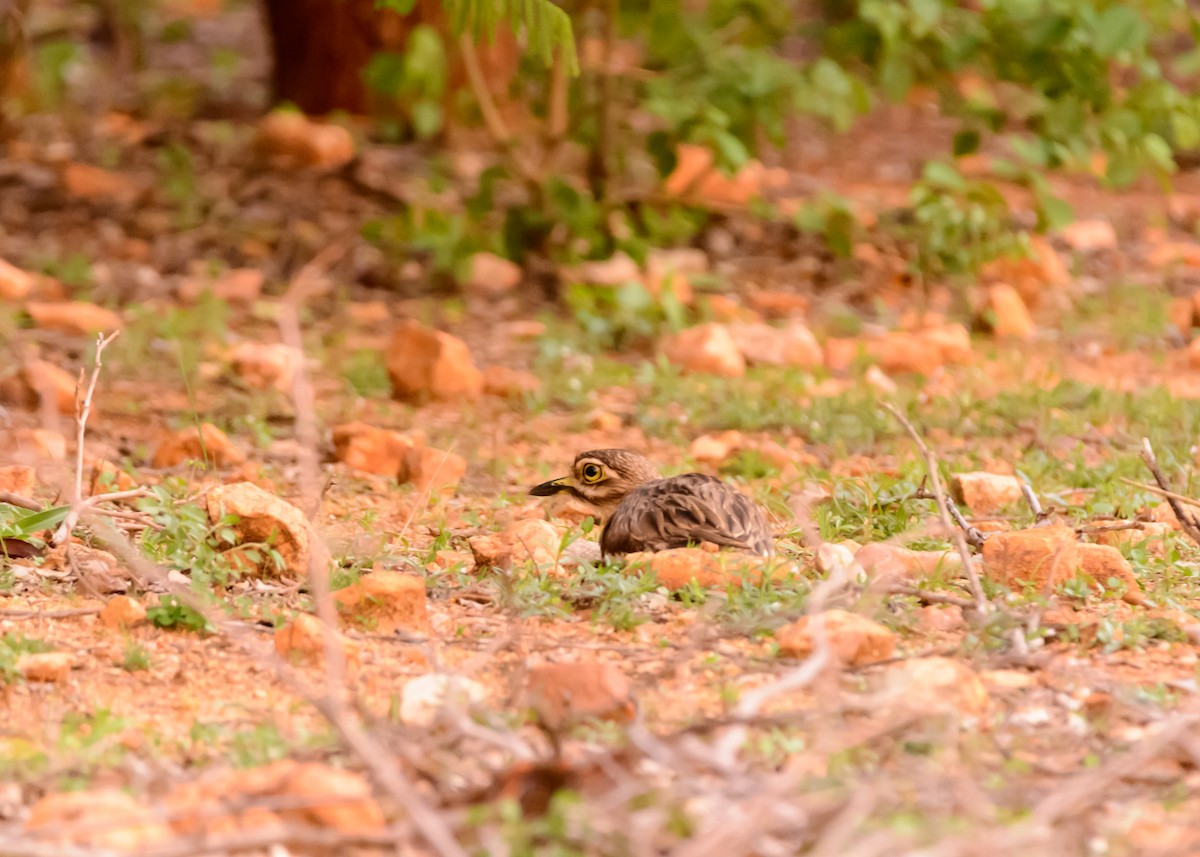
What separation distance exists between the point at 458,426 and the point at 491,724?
303 centimetres

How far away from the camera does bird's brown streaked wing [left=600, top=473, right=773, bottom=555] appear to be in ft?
12.4

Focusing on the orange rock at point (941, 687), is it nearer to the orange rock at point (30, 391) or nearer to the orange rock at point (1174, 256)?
the orange rock at point (30, 391)

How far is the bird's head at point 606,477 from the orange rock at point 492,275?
10.4ft

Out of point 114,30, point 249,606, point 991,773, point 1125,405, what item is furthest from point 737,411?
point 114,30

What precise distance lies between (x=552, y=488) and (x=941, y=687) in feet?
5.87

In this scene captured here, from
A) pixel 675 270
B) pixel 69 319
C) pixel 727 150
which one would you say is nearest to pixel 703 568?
pixel 727 150

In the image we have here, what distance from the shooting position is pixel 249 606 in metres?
3.45

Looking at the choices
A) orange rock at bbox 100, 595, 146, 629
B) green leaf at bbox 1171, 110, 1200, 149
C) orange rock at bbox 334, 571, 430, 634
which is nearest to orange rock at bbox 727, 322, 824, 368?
green leaf at bbox 1171, 110, 1200, 149

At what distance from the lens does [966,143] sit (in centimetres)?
695

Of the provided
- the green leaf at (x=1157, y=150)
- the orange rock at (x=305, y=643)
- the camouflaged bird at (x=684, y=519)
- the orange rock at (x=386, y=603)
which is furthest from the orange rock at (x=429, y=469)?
the green leaf at (x=1157, y=150)

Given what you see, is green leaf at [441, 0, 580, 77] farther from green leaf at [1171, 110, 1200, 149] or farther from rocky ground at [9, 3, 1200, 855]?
green leaf at [1171, 110, 1200, 149]

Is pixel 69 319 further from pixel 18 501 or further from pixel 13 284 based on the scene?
pixel 18 501

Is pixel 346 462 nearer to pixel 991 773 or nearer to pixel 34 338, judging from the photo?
pixel 34 338

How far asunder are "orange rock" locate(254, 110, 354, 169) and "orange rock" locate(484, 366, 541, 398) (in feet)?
9.79
